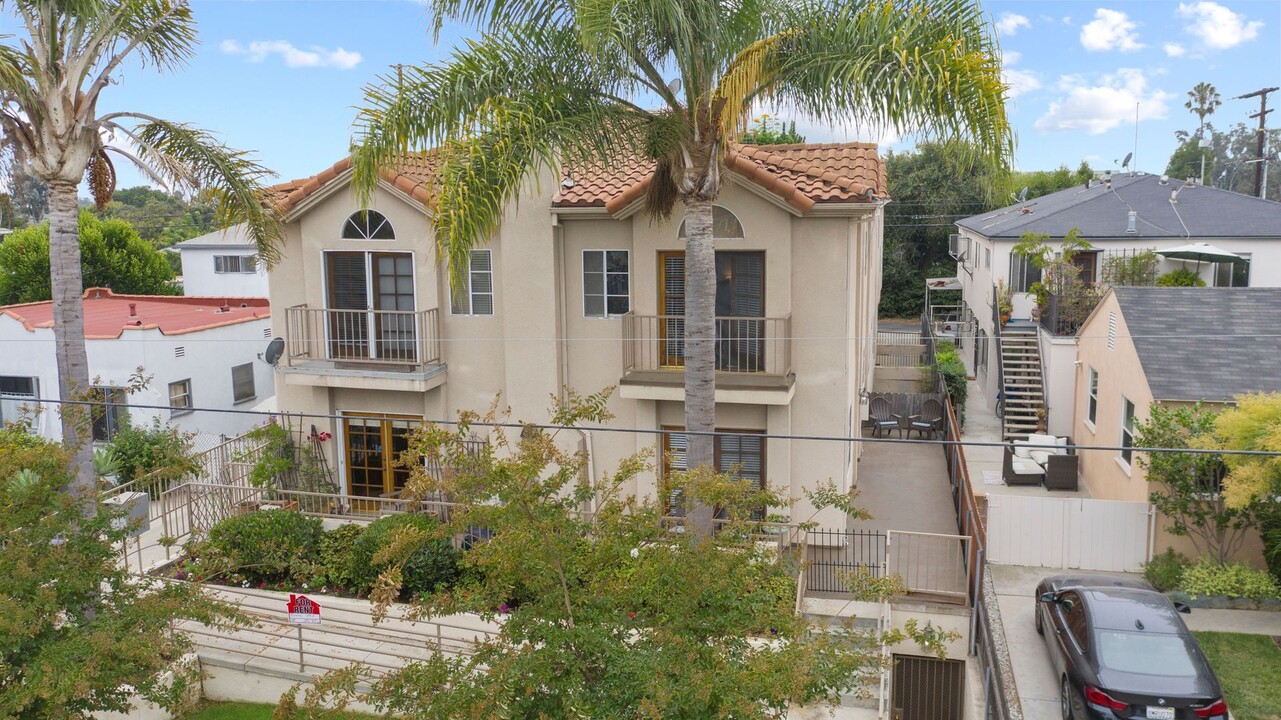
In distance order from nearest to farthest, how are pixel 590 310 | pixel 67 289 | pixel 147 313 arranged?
pixel 67 289 < pixel 590 310 < pixel 147 313

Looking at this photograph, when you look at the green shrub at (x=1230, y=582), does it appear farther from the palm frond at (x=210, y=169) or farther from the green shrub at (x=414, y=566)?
the palm frond at (x=210, y=169)

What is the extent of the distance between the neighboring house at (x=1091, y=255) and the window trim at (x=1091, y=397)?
8.60ft

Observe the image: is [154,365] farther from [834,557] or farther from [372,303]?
[834,557]

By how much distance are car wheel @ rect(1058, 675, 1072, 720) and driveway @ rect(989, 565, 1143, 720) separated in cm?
9

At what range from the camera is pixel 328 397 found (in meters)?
18.3

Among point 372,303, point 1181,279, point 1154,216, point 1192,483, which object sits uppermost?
point 1154,216

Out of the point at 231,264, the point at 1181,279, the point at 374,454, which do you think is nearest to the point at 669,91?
the point at 374,454

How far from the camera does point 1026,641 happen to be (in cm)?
1425

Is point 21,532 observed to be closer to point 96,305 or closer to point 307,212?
point 307,212

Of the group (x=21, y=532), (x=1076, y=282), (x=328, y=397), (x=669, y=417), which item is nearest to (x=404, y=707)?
(x=21, y=532)

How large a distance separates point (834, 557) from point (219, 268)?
3238 cm

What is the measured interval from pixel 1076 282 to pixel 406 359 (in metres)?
18.3

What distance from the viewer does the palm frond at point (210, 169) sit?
1415 cm

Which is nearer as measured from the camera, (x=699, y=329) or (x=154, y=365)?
(x=699, y=329)
